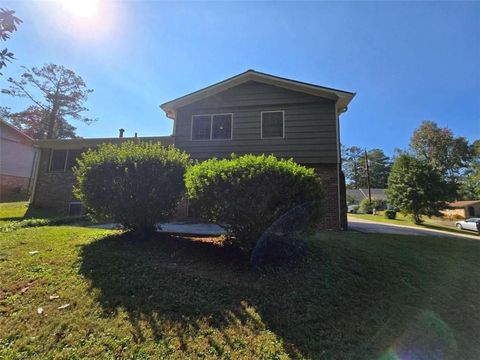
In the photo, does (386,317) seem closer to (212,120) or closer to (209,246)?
(209,246)

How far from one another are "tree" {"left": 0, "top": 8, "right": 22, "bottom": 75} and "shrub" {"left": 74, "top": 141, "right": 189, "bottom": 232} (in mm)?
3151

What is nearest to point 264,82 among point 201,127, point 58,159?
point 201,127

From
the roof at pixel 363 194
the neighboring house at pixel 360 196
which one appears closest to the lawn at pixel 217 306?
the neighboring house at pixel 360 196

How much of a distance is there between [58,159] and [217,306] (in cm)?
1336

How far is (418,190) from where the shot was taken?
2164cm

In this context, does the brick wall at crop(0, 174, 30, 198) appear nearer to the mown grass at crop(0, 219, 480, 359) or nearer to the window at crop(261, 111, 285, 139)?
the mown grass at crop(0, 219, 480, 359)

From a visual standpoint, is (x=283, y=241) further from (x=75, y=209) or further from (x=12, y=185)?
(x=12, y=185)

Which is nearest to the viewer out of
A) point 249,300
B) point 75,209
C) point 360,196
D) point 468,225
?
point 249,300

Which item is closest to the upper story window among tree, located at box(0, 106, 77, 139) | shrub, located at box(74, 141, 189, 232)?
shrub, located at box(74, 141, 189, 232)

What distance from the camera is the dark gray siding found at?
9688 millimetres

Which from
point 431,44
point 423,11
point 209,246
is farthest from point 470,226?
point 209,246

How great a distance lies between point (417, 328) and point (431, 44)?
9.01m

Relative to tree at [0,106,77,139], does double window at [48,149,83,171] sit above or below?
below

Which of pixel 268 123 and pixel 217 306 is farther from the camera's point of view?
pixel 268 123
